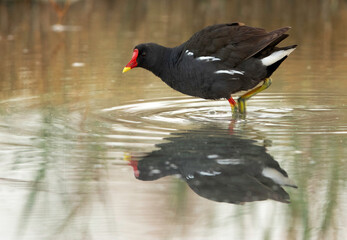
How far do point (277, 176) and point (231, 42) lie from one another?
6.35 feet

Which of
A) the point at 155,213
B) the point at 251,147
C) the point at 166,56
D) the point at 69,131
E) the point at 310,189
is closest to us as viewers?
the point at 155,213

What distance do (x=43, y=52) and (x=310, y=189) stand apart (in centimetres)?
582

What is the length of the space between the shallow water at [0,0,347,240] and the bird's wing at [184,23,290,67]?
1.59ft

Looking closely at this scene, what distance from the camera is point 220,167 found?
368cm

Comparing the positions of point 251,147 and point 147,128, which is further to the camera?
point 147,128

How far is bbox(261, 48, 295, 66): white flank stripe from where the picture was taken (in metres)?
5.12

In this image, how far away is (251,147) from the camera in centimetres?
412

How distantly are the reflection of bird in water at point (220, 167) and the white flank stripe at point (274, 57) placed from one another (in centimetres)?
93

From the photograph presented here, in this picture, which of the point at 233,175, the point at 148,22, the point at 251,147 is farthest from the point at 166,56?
the point at 148,22

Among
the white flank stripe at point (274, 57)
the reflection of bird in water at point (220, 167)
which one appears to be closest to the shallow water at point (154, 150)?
the reflection of bird in water at point (220, 167)

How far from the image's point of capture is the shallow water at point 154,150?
2.89m

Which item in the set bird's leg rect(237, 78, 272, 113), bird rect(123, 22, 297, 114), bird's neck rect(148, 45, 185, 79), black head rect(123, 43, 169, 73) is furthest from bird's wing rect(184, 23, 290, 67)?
bird's leg rect(237, 78, 272, 113)

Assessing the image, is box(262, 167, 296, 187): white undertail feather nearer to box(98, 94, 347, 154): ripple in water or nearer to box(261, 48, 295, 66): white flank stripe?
box(98, 94, 347, 154): ripple in water

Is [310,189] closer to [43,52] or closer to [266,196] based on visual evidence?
[266,196]
